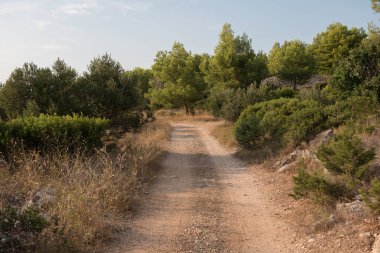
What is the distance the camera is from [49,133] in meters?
10.6

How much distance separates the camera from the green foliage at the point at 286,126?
14.1 metres

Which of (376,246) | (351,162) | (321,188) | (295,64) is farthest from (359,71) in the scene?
(295,64)

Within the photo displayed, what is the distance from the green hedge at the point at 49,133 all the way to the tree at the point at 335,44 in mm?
37803

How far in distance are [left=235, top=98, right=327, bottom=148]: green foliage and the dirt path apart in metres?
2.45

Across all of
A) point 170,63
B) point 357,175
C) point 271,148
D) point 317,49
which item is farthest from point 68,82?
point 317,49

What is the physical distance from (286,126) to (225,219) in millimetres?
8032

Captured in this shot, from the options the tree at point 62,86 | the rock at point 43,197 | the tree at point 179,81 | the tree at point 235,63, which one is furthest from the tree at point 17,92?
the tree at point 179,81

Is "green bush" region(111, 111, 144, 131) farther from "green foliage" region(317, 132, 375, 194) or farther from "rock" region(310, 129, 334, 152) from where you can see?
"green foliage" region(317, 132, 375, 194)

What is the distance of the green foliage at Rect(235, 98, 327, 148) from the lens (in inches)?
553

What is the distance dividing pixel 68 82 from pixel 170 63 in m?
24.1

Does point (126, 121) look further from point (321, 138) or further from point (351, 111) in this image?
point (351, 111)

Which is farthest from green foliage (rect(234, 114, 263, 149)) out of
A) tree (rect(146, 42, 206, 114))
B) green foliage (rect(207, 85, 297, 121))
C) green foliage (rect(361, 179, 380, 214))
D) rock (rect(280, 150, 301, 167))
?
tree (rect(146, 42, 206, 114))

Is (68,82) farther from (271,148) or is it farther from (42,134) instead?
(271,148)

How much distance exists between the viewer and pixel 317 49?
49.7 metres
